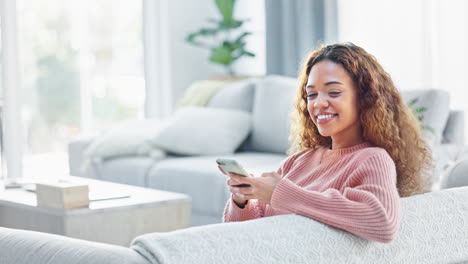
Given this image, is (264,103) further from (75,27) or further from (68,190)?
(75,27)

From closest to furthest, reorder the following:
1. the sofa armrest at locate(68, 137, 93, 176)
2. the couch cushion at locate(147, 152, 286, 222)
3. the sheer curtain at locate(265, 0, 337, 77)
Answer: the couch cushion at locate(147, 152, 286, 222)
the sofa armrest at locate(68, 137, 93, 176)
the sheer curtain at locate(265, 0, 337, 77)

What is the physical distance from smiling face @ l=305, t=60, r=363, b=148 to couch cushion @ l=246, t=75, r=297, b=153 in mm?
2330

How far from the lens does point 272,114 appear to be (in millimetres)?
Answer: 3969

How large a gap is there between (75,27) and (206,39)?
1.17 m

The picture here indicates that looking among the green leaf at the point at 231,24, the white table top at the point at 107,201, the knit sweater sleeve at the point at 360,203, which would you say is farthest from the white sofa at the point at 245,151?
the knit sweater sleeve at the point at 360,203

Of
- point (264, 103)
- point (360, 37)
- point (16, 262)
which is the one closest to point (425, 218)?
point (16, 262)

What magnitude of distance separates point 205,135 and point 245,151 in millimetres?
306

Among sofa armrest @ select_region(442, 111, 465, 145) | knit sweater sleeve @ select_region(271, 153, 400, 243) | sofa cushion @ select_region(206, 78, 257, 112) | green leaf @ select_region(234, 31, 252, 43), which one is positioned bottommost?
sofa armrest @ select_region(442, 111, 465, 145)

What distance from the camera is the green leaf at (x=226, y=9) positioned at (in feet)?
17.4

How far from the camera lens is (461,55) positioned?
402cm

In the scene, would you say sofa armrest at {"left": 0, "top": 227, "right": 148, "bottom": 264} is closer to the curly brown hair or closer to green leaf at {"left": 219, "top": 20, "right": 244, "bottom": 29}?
the curly brown hair

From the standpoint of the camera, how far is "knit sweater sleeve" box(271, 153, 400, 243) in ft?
3.90

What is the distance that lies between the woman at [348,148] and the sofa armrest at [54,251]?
1.21 feet

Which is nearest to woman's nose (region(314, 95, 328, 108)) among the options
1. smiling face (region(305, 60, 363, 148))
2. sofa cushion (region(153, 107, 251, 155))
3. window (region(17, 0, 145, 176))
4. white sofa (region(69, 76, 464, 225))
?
smiling face (region(305, 60, 363, 148))
